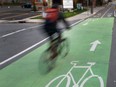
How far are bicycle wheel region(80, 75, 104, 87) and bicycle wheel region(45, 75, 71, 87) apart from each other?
466mm

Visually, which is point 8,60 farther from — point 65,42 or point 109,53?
point 109,53

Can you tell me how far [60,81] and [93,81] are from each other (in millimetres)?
967

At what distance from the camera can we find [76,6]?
65.9m

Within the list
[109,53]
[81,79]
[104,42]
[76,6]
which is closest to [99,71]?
[81,79]

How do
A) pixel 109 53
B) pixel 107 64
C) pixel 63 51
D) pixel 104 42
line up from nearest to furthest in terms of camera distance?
A: pixel 107 64 < pixel 63 51 < pixel 109 53 < pixel 104 42

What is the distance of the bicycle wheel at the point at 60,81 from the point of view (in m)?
8.40

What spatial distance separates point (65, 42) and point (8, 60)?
2.56m

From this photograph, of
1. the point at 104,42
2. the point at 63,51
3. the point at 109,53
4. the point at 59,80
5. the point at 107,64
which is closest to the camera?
the point at 59,80

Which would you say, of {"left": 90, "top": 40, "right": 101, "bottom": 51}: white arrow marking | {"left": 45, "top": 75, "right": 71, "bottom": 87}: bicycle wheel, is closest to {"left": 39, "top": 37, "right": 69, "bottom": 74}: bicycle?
{"left": 45, "top": 75, "right": 71, "bottom": 87}: bicycle wheel

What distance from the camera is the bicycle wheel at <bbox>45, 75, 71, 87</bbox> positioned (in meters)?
8.40

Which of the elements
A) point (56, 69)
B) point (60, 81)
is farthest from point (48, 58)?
point (60, 81)

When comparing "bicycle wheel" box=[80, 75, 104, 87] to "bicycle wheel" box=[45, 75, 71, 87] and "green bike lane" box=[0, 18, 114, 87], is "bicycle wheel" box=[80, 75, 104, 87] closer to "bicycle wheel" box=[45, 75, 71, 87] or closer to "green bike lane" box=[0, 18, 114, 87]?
"green bike lane" box=[0, 18, 114, 87]

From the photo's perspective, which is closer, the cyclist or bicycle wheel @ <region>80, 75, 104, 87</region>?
bicycle wheel @ <region>80, 75, 104, 87</region>

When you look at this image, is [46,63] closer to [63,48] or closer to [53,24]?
[53,24]
